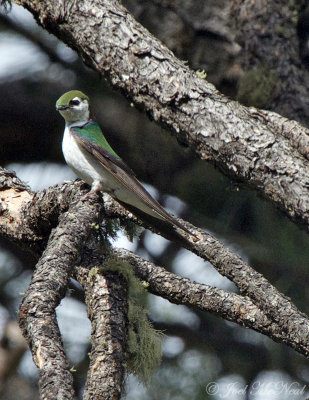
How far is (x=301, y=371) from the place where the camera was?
12.9ft

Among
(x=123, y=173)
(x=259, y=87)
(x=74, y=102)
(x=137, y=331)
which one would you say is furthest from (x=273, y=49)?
(x=137, y=331)

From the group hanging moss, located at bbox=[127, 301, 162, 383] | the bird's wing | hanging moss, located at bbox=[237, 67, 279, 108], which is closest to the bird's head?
the bird's wing

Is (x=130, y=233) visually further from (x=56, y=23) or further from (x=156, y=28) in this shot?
(x=156, y=28)

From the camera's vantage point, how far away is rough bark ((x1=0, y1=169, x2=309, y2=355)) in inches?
92.6

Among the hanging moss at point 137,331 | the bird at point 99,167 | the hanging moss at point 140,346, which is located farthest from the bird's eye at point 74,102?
the hanging moss at point 140,346

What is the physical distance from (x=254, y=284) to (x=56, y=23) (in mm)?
1528

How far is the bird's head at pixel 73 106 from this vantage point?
11.8 feet

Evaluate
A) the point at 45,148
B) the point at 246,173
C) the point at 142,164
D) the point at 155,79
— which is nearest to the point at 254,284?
the point at 246,173

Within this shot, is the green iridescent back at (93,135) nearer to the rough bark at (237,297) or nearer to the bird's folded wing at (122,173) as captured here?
the bird's folded wing at (122,173)

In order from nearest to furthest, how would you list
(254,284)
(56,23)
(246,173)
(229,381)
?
(254,284) < (246,173) < (56,23) < (229,381)

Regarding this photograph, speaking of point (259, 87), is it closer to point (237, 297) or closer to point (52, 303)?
point (237, 297)

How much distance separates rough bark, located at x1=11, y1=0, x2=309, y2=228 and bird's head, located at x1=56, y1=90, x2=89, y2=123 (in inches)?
24.5

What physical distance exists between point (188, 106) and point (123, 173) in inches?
22.7

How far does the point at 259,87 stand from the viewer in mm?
4031
